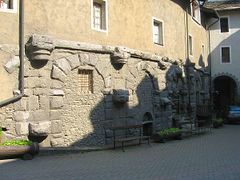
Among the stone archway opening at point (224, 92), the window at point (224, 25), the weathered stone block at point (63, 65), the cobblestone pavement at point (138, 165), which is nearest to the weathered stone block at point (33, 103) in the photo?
the weathered stone block at point (63, 65)

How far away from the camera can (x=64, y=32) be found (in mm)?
13891

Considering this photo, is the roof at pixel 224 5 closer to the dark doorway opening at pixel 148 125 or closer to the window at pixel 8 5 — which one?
the dark doorway opening at pixel 148 125

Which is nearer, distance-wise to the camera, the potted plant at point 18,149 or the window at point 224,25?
the potted plant at point 18,149

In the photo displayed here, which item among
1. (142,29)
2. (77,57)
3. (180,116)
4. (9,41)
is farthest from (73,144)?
(180,116)

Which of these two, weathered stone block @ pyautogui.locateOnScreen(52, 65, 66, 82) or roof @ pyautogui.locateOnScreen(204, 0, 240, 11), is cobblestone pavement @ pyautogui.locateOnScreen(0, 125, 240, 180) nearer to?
weathered stone block @ pyautogui.locateOnScreen(52, 65, 66, 82)

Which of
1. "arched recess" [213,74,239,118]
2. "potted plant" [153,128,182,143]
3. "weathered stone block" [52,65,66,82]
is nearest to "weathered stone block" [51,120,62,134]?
"weathered stone block" [52,65,66,82]

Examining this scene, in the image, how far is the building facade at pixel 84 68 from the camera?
12.7 meters

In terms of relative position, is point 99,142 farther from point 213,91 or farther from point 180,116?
point 213,91

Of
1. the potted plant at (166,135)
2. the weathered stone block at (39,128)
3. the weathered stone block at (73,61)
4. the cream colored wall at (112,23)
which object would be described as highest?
the cream colored wall at (112,23)

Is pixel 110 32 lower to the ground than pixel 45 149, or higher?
higher

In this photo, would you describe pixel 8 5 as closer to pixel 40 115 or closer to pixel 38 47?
pixel 38 47

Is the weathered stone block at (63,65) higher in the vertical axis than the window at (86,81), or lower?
higher

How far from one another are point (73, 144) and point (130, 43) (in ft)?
16.8

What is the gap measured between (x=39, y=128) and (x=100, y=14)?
17.1 feet
